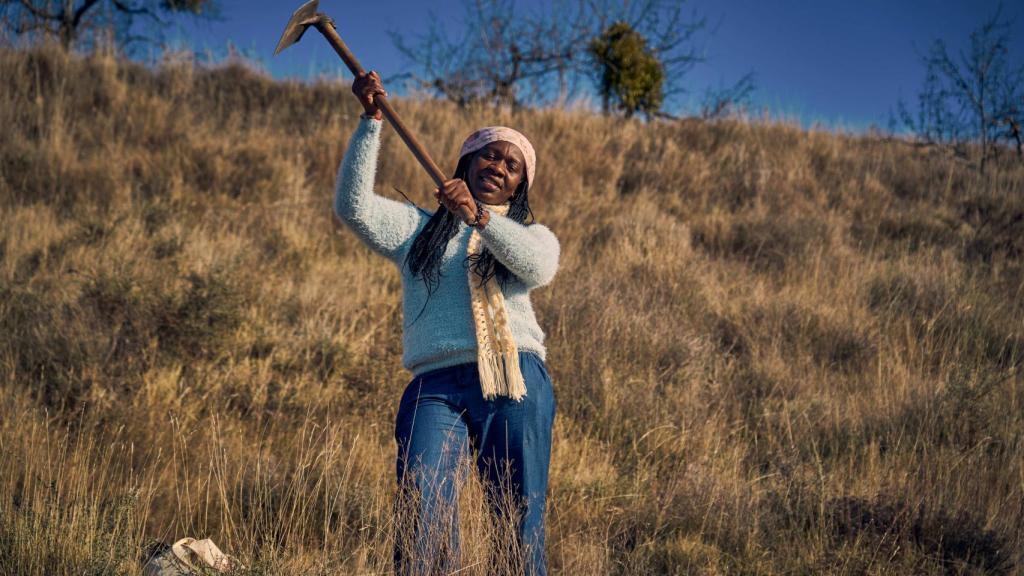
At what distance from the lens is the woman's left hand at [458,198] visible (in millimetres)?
2162

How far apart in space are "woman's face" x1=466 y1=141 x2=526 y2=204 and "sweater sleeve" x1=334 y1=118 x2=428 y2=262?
310 millimetres

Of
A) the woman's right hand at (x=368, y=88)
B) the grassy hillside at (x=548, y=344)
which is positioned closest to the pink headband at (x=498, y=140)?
the woman's right hand at (x=368, y=88)

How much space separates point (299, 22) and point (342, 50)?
20 centimetres

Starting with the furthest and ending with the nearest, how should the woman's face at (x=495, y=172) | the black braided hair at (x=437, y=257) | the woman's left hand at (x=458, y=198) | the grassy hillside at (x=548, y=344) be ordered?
the grassy hillside at (x=548, y=344) < the woman's face at (x=495, y=172) < the black braided hair at (x=437, y=257) < the woman's left hand at (x=458, y=198)

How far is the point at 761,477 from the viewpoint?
12.2 ft

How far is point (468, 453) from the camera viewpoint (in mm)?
2361

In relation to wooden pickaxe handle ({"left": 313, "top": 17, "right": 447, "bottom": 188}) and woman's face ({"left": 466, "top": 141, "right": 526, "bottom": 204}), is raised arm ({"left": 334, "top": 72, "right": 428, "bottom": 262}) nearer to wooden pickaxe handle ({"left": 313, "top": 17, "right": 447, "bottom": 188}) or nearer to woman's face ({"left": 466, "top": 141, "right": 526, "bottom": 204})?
wooden pickaxe handle ({"left": 313, "top": 17, "right": 447, "bottom": 188})

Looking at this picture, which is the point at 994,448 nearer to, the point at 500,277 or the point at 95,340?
the point at 500,277

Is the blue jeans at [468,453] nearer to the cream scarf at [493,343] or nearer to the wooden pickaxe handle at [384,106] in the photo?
the cream scarf at [493,343]

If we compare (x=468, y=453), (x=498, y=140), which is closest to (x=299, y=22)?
(x=498, y=140)

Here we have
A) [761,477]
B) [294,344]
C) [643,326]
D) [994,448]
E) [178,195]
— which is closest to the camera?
[761,477]

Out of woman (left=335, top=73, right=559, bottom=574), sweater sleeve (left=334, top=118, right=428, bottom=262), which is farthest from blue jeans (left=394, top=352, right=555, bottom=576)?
sweater sleeve (left=334, top=118, right=428, bottom=262)

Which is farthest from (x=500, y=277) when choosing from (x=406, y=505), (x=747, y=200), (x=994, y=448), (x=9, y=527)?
(x=747, y=200)

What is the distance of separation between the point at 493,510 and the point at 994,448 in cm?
335
